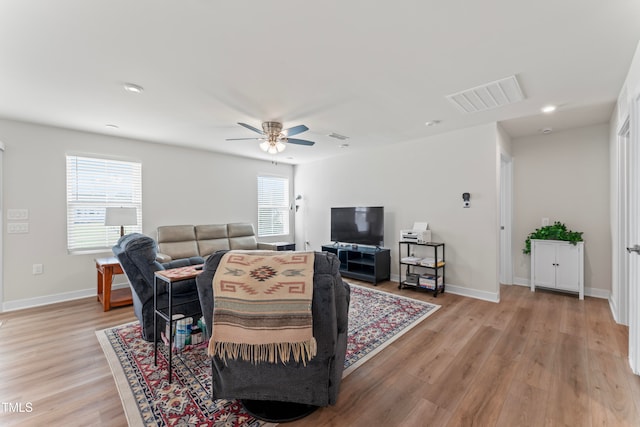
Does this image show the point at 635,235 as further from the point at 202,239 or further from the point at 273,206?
the point at 273,206

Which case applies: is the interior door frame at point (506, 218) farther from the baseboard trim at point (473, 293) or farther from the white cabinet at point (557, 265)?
the baseboard trim at point (473, 293)

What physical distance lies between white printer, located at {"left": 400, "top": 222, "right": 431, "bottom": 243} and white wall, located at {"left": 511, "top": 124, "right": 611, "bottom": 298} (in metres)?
1.62

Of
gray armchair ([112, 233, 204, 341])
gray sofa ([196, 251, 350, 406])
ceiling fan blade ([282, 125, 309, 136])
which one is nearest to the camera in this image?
gray sofa ([196, 251, 350, 406])

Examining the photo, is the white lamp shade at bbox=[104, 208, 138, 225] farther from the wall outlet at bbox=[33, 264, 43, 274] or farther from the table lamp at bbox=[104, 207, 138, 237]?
the wall outlet at bbox=[33, 264, 43, 274]

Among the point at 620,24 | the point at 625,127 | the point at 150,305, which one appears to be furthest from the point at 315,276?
the point at 625,127

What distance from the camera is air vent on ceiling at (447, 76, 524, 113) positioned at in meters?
2.65

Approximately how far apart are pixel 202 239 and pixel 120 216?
139 cm

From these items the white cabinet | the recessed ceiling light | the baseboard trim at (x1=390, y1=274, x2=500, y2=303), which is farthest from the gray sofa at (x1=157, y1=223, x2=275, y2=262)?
the white cabinet

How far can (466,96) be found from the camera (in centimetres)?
291

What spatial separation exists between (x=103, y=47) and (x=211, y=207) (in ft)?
12.2

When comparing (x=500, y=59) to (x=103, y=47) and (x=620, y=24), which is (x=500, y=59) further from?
(x=103, y=47)

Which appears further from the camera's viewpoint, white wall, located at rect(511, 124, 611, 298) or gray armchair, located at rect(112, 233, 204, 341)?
white wall, located at rect(511, 124, 611, 298)

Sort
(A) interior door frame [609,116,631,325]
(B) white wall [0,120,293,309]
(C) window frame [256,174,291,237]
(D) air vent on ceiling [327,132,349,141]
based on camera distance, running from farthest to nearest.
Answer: (C) window frame [256,174,291,237], (D) air vent on ceiling [327,132,349,141], (B) white wall [0,120,293,309], (A) interior door frame [609,116,631,325]

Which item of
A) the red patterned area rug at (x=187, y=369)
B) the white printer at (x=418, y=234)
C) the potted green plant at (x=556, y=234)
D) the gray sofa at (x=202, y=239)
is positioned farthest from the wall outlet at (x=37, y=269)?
the potted green plant at (x=556, y=234)
